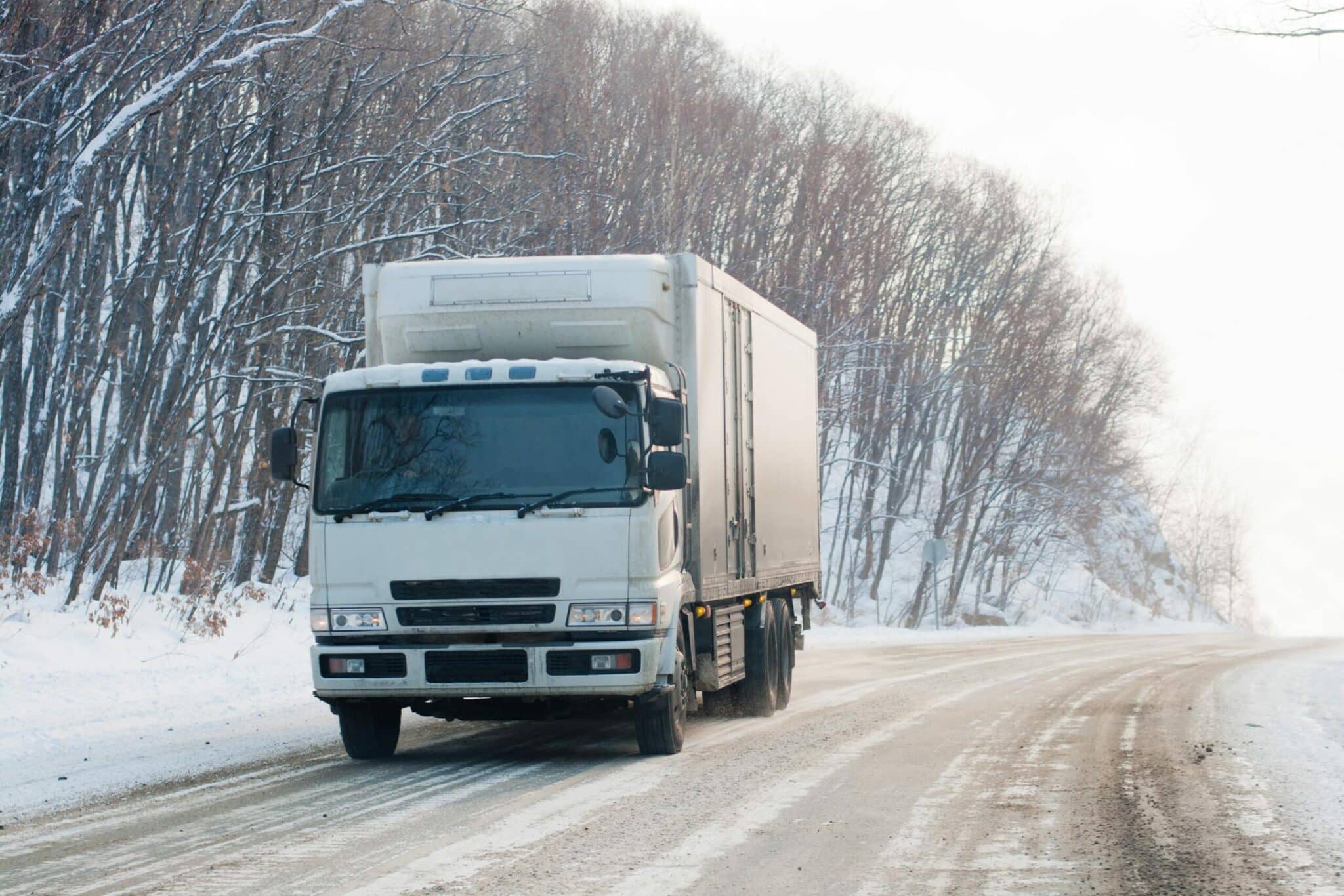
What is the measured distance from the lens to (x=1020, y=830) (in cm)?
793

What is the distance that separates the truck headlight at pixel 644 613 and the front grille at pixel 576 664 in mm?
196

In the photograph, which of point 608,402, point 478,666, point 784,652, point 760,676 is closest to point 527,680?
point 478,666

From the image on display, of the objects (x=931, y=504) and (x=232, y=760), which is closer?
(x=232, y=760)

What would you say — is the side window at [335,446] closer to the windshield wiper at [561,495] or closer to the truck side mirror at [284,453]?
the truck side mirror at [284,453]

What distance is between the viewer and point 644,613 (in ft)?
33.7

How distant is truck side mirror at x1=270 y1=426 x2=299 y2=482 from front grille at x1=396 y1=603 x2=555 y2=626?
1.47m

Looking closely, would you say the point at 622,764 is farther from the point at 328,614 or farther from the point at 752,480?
the point at 752,480

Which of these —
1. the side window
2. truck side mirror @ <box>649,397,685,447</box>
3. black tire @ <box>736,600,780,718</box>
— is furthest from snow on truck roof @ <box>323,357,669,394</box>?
black tire @ <box>736,600,780,718</box>

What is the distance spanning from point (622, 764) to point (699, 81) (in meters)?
28.5

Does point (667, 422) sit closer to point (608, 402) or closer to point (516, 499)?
point (608, 402)

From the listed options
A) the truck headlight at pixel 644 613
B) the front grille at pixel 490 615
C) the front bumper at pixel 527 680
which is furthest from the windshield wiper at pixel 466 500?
the truck headlight at pixel 644 613

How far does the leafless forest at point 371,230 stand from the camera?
1881 centimetres

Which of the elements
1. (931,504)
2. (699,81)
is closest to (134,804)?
(699,81)

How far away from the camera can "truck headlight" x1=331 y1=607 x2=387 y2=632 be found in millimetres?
10352
